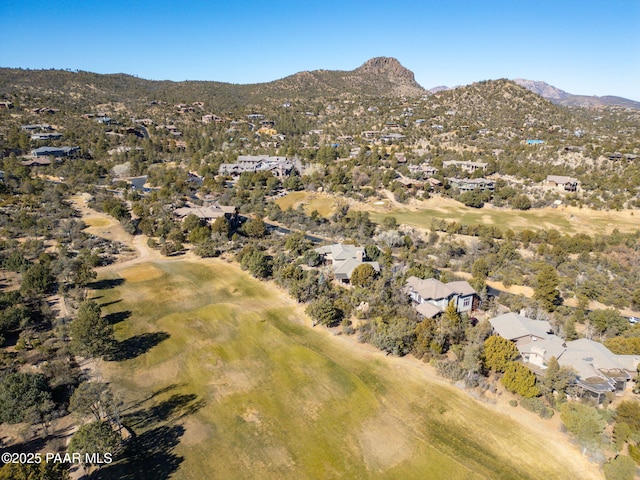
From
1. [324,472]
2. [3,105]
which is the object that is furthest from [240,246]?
[3,105]

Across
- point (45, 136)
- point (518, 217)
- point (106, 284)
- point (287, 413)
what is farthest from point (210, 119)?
point (287, 413)

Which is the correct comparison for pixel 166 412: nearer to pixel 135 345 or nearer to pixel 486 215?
pixel 135 345

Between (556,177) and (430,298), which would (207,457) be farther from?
(556,177)

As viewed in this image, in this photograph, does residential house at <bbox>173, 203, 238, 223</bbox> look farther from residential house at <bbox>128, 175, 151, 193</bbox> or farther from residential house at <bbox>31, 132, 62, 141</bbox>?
residential house at <bbox>31, 132, 62, 141</bbox>

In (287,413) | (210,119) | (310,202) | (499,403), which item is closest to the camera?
(287,413)

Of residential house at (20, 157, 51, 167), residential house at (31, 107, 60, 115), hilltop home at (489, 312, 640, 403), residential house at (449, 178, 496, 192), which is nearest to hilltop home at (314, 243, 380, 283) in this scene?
hilltop home at (489, 312, 640, 403)

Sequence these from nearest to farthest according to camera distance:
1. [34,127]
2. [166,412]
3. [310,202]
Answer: [166,412], [310,202], [34,127]
